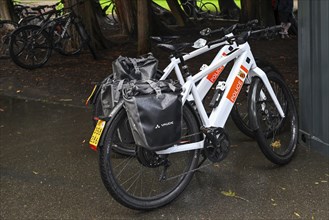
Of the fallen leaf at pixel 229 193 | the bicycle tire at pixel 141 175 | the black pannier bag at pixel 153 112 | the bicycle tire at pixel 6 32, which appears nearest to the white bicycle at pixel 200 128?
the bicycle tire at pixel 141 175

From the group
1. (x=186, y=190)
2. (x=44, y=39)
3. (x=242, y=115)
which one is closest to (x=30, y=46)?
(x=44, y=39)

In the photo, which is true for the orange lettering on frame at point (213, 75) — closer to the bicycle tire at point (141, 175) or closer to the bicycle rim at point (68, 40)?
the bicycle tire at point (141, 175)

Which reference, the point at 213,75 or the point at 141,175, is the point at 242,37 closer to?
the point at 213,75

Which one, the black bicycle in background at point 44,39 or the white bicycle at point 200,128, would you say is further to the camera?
the black bicycle in background at point 44,39

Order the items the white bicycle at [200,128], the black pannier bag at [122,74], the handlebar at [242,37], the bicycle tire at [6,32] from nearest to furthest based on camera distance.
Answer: the white bicycle at [200,128], the black pannier bag at [122,74], the handlebar at [242,37], the bicycle tire at [6,32]

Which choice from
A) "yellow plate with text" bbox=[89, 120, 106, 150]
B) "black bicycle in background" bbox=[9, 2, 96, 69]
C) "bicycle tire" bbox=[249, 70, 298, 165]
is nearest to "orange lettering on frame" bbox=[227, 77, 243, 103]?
"bicycle tire" bbox=[249, 70, 298, 165]

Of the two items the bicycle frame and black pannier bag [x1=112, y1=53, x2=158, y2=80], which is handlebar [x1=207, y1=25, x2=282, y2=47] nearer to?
the bicycle frame

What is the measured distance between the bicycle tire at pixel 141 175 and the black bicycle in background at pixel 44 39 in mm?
5268

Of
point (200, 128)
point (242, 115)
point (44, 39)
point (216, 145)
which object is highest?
point (200, 128)

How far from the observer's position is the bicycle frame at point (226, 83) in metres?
3.94

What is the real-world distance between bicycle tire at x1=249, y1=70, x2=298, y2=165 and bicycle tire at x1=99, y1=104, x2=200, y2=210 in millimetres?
716

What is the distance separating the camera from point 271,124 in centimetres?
473

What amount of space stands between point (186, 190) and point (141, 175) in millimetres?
479

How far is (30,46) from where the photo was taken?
9406mm
